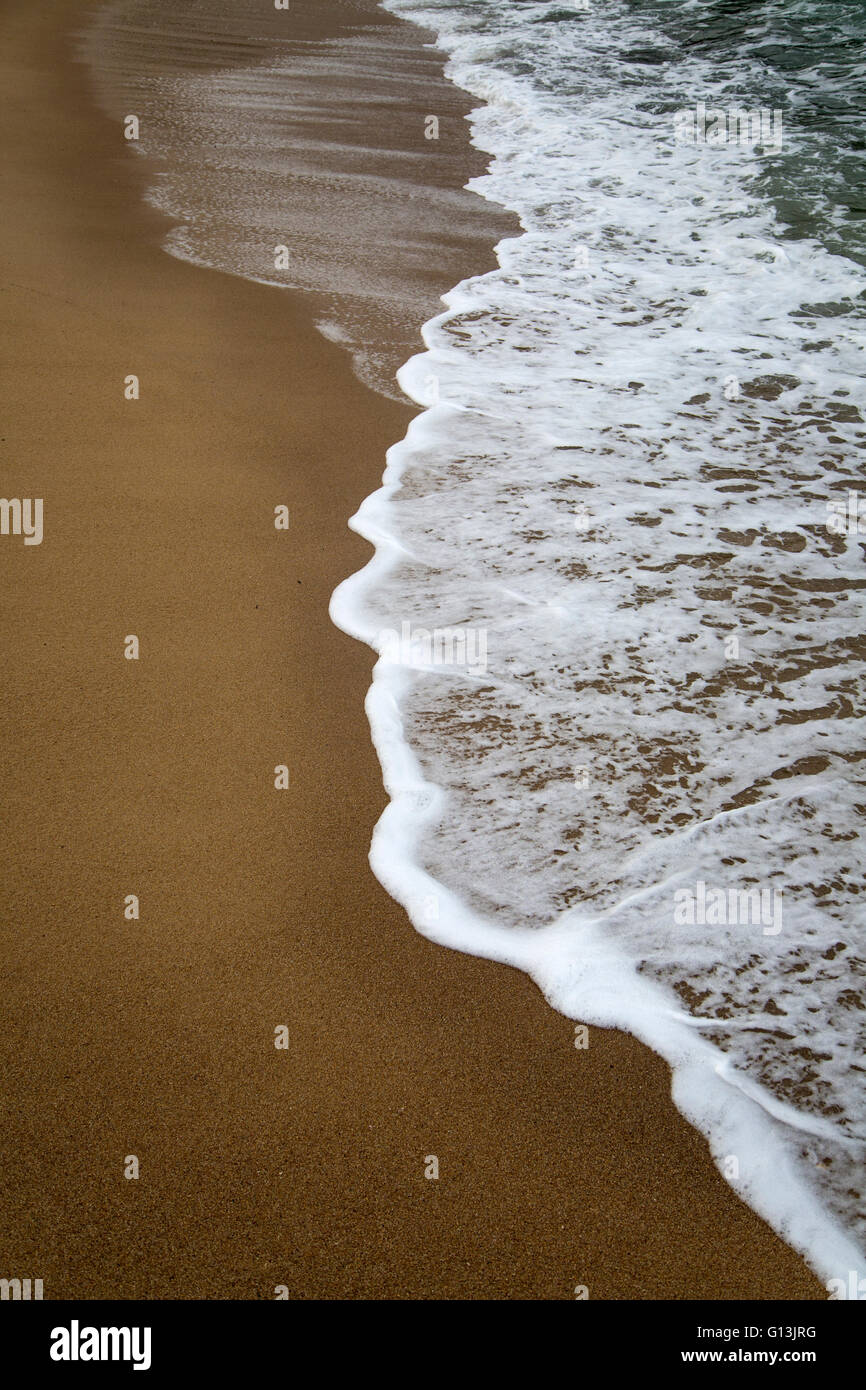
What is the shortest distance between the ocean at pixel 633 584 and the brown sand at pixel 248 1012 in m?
0.15

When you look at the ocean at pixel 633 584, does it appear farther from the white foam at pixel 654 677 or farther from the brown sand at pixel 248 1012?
the brown sand at pixel 248 1012

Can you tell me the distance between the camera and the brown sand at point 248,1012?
Answer: 1.85 metres

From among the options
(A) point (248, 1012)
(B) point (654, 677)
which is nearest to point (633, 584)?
(B) point (654, 677)

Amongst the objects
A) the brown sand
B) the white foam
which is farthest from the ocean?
the brown sand

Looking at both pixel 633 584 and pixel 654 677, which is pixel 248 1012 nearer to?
pixel 654 677

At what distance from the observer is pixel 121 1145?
77.1 inches

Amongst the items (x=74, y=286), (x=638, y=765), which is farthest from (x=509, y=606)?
(x=74, y=286)

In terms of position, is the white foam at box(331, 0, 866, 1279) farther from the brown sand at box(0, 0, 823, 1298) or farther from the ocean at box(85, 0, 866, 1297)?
the brown sand at box(0, 0, 823, 1298)

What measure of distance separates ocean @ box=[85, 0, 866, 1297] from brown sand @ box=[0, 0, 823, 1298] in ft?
0.50

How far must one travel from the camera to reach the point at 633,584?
11.9 feet

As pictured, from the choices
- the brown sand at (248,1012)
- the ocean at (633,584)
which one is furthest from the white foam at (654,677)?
the brown sand at (248,1012)

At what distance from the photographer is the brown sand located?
185 cm

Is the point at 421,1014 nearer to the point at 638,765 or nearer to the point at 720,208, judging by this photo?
the point at 638,765

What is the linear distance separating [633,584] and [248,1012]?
217cm
